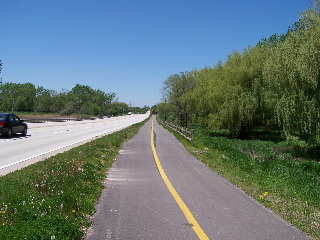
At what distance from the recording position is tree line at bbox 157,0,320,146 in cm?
2148

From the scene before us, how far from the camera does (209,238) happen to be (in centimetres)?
506

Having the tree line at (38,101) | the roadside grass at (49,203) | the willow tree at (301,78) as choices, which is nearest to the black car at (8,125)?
the roadside grass at (49,203)

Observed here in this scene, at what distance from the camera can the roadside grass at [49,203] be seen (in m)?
4.62

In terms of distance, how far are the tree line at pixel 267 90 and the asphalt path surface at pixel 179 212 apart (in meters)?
13.8

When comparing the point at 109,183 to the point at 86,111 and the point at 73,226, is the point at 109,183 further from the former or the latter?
the point at 86,111

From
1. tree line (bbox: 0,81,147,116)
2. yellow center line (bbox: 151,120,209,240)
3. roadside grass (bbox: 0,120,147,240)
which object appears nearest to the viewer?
roadside grass (bbox: 0,120,147,240)

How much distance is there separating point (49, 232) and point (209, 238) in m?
2.26

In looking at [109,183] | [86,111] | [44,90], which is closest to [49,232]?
[109,183]

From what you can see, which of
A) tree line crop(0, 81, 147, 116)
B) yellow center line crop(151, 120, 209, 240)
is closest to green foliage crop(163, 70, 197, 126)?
yellow center line crop(151, 120, 209, 240)

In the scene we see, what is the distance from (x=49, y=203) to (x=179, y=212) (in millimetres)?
2341

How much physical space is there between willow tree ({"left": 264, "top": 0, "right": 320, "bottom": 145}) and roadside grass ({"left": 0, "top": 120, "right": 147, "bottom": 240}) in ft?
52.3

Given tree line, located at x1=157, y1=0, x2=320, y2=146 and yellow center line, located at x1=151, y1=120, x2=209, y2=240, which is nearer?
yellow center line, located at x1=151, y1=120, x2=209, y2=240

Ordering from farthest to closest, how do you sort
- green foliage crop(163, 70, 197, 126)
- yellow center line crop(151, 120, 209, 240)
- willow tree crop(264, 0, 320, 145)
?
green foliage crop(163, 70, 197, 126) → willow tree crop(264, 0, 320, 145) → yellow center line crop(151, 120, 209, 240)

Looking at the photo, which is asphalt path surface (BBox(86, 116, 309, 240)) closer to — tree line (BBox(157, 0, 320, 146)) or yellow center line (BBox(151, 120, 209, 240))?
yellow center line (BBox(151, 120, 209, 240))
